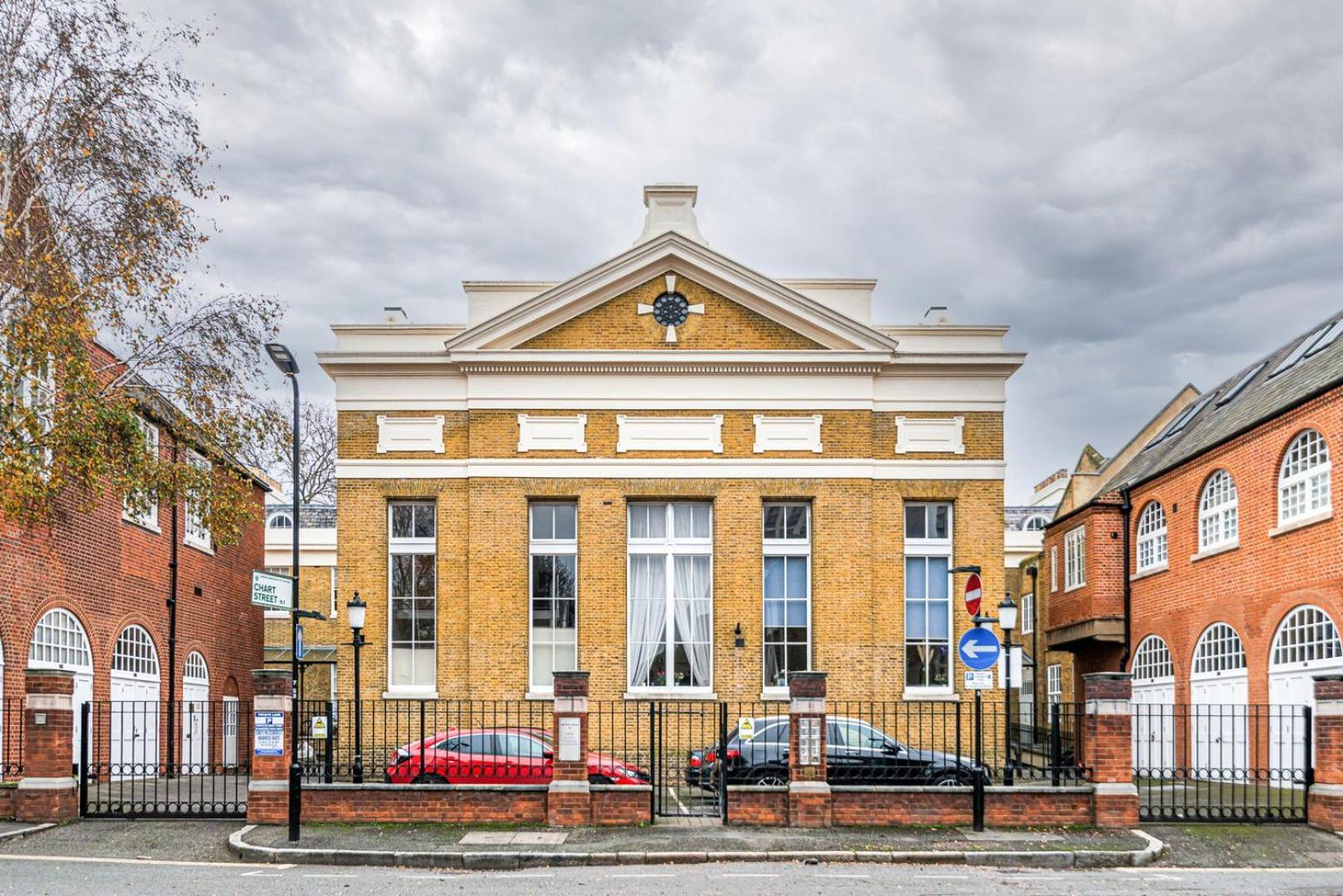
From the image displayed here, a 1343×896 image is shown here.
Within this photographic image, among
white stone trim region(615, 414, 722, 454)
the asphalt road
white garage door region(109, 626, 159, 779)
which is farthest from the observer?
white stone trim region(615, 414, 722, 454)

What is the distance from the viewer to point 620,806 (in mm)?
16328

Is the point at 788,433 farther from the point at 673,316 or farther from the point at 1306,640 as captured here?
the point at 1306,640

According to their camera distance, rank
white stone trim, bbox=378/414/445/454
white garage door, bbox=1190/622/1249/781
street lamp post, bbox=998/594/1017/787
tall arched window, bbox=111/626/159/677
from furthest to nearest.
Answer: white stone trim, bbox=378/414/445/454 → tall arched window, bbox=111/626/159/677 → white garage door, bbox=1190/622/1249/781 → street lamp post, bbox=998/594/1017/787

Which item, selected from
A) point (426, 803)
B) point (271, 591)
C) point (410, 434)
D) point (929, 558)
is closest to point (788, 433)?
point (929, 558)

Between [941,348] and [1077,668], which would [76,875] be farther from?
[1077,668]

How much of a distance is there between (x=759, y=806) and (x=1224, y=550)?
12.8 metres

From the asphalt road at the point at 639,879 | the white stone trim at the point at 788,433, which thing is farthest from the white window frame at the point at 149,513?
the white stone trim at the point at 788,433

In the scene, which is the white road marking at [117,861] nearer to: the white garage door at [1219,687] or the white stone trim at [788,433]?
the white stone trim at [788,433]

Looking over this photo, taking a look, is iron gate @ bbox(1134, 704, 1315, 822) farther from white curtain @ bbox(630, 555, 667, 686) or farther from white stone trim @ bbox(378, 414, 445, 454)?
white stone trim @ bbox(378, 414, 445, 454)

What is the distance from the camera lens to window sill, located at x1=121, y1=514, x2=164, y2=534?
24453 millimetres

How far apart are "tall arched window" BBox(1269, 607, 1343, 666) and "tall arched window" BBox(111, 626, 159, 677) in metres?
21.3

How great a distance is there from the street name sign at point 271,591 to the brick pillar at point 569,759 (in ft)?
14.1

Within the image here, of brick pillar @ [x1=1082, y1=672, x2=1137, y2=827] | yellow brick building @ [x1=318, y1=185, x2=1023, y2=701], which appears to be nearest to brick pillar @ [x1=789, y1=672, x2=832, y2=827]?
brick pillar @ [x1=1082, y1=672, x2=1137, y2=827]

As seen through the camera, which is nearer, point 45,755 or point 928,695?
point 45,755
